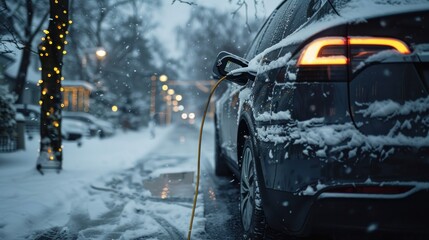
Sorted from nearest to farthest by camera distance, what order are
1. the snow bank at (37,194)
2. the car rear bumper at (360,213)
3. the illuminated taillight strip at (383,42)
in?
1. the car rear bumper at (360,213)
2. the illuminated taillight strip at (383,42)
3. the snow bank at (37,194)

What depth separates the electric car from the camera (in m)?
1.94

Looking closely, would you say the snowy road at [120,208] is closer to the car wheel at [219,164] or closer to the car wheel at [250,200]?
the car wheel at [219,164]

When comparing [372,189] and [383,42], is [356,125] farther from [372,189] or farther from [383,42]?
[383,42]

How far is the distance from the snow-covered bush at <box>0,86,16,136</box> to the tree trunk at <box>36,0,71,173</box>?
1.56 meters

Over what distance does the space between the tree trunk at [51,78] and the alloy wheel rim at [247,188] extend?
4776 millimetres

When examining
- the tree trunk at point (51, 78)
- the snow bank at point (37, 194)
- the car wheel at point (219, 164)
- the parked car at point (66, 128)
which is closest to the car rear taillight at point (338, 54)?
the snow bank at point (37, 194)

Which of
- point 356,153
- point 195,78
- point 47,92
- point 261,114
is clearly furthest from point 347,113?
point 195,78

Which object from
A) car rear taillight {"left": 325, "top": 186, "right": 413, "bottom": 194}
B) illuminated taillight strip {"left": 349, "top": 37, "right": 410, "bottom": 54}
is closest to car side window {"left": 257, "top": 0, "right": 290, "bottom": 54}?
illuminated taillight strip {"left": 349, "top": 37, "right": 410, "bottom": 54}

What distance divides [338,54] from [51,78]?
235 inches

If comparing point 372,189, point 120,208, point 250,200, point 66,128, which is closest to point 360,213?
point 372,189

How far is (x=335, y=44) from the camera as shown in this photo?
2.11 metres

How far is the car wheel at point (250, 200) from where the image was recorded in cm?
267

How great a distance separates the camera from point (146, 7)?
1144 inches

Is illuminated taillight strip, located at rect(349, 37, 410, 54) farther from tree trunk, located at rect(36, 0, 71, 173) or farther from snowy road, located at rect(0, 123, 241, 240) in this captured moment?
tree trunk, located at rect(36, 0, 71, 173)
